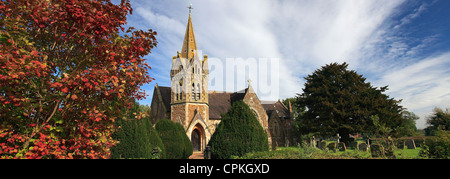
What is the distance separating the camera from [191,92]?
27.3 meters

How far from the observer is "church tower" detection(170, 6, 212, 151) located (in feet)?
86.9

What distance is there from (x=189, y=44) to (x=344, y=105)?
72.7 ft

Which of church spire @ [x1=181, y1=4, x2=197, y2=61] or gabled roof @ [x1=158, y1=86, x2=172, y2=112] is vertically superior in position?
church spire @ [x1=181, y1=4, x2=197, y2=61]

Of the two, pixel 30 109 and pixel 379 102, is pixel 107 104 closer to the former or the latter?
pixel 30 109

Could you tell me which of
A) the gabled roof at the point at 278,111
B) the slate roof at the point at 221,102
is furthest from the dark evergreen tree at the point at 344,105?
the slate roof at the point at 221,102

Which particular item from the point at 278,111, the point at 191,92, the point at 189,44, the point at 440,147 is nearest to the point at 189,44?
the point at 189,44

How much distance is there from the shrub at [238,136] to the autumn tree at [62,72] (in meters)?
6.86

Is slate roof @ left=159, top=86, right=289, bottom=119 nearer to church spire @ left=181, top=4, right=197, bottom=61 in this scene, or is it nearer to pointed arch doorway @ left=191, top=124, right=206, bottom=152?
pointed arch doorway @ left=191, top=124, right=206, bottom=152

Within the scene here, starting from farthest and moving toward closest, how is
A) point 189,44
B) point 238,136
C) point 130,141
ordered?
point 189,44 < point 238,136 < point 130,141

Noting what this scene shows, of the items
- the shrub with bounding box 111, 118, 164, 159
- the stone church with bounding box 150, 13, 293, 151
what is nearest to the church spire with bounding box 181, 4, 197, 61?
the stone church with bounding box 150, 13, 293, 151

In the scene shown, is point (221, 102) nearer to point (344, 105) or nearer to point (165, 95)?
point (165, 95)

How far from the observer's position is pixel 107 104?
4.54m
